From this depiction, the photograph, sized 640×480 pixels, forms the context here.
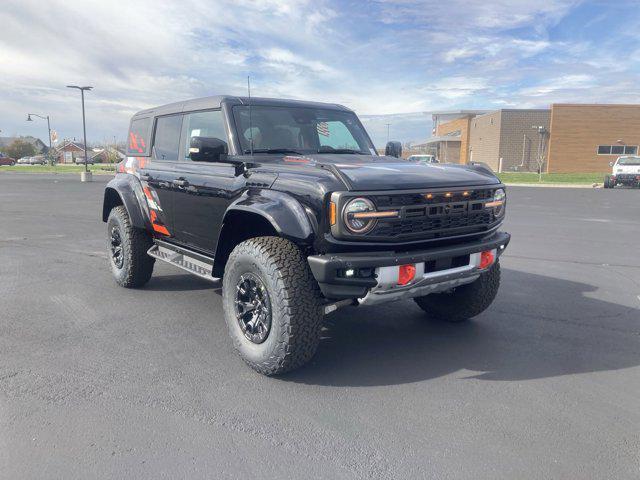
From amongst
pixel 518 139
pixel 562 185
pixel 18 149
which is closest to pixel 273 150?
pixel 562 185

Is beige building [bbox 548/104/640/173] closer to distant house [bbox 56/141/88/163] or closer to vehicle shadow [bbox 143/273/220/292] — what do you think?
vehicle shadow [bbox 143/273/220/292]

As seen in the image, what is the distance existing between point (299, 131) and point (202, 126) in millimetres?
880

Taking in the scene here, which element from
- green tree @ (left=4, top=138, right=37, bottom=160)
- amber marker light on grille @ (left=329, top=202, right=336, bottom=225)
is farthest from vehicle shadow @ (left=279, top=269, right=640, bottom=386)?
green tree @ (left=4, top=138, right=37, bottom=160)

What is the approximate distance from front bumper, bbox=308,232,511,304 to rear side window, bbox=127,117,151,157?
3.22 metres

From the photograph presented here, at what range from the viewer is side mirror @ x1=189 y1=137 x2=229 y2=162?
3754 mm

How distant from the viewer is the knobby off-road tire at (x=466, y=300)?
432 centimetres

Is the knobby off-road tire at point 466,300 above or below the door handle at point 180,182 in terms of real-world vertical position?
below

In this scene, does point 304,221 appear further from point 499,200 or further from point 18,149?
point 18,149

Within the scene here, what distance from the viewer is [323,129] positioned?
481 centimetres

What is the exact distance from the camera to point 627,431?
281cm

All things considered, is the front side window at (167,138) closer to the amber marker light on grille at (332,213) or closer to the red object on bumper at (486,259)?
Answer: the amber marker light on grille at (332,213)

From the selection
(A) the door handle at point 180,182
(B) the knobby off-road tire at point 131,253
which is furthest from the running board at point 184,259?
(A) the door handle at point 180,182

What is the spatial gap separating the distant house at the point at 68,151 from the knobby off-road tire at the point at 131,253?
333 feet

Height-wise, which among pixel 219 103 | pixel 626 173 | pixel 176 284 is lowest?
pixel 176 284
